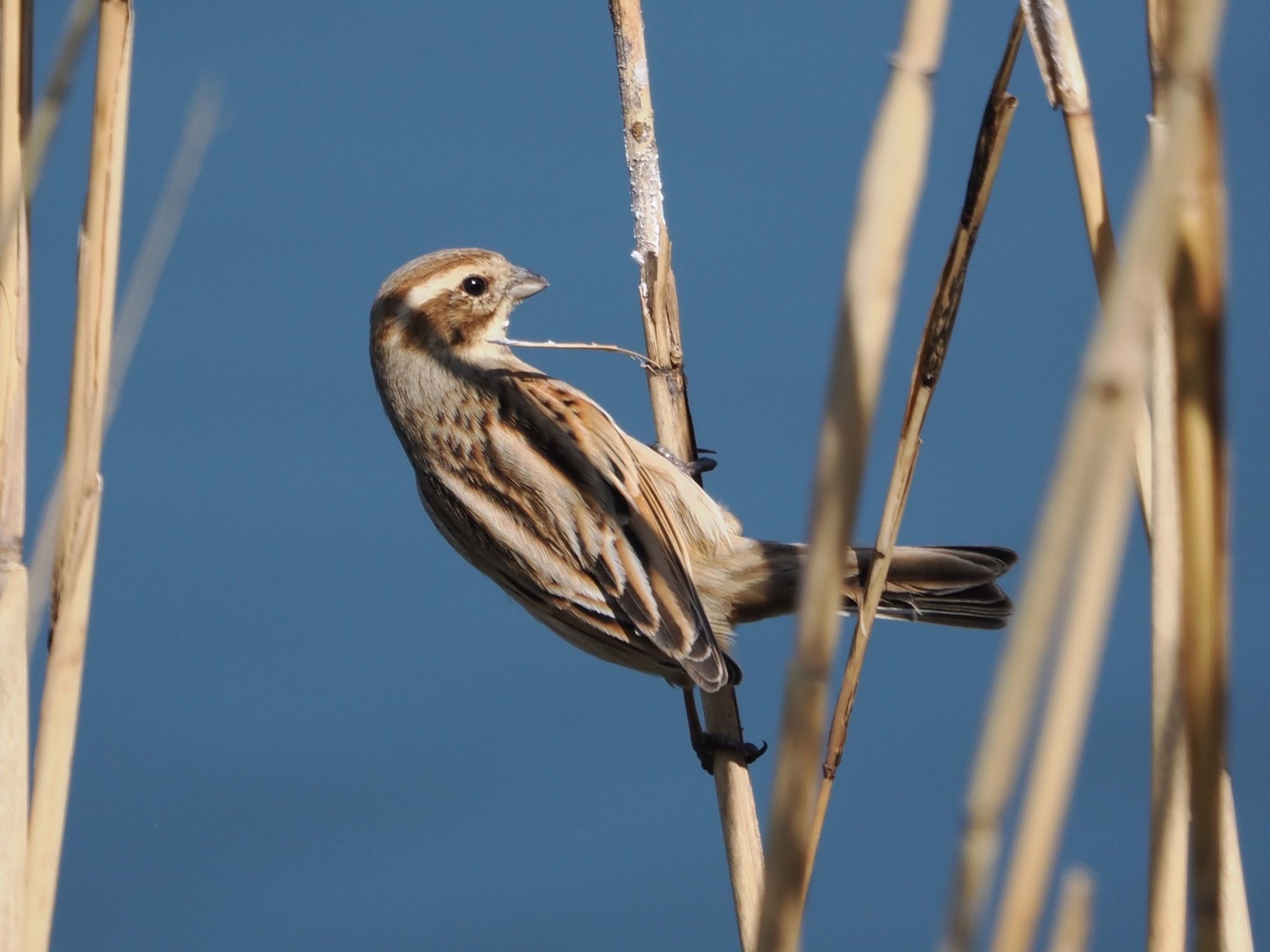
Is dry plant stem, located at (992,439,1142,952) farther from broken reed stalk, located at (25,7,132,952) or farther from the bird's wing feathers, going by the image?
the bird's wing feathers

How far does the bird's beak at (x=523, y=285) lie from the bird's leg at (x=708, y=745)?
0.90 meters

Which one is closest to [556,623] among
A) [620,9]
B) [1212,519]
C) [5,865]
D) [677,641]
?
[677,641]

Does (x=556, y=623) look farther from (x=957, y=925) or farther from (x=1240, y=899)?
(x=957, y=925)

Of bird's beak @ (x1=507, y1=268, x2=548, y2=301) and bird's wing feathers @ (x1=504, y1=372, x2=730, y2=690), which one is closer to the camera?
bird's wing feathers @ (x1=504, y1=372, x2=730, y2=690)

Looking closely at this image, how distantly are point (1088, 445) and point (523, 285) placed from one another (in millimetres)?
2412

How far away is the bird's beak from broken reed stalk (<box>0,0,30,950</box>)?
1.65 m

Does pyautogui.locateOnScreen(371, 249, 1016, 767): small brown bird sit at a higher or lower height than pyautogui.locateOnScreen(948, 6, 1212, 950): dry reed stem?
higher

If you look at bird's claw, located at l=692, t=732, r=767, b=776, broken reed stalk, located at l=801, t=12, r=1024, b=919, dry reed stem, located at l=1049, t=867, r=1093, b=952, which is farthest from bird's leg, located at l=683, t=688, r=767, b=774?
dry reed stem, located at l=1049, t=867, r=1093, b=952

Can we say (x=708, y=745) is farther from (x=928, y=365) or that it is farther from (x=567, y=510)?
(x=928, y=365)

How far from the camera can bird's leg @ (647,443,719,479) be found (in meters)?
2.72

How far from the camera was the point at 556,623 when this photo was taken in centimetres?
299

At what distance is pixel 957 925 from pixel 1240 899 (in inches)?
28.9

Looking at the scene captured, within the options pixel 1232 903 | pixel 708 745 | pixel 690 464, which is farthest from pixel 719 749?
pixel 1232 903

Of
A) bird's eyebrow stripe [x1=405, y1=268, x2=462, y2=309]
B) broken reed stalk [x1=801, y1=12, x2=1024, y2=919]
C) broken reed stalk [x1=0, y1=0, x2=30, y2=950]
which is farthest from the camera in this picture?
bird's eyebrow stripe [x1=405, y1=268, x2=462, y2=309]
